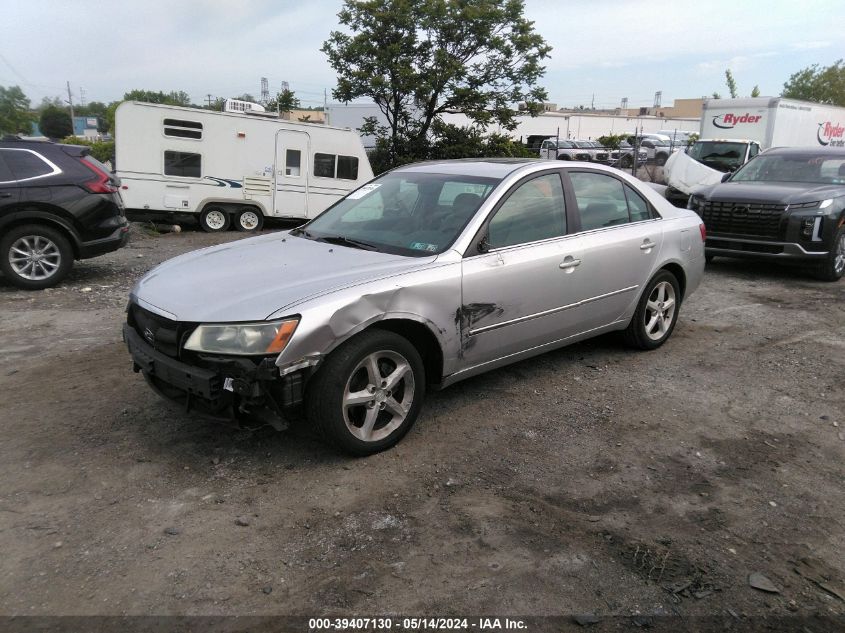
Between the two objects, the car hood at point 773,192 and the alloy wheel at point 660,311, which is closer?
the alloy wheel at point 660,311

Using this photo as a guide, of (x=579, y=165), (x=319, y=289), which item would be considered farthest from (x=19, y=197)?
(x=579, y=165)

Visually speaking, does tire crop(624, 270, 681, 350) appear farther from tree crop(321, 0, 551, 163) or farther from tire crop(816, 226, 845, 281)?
tree crop(321, 0, 551, 163)

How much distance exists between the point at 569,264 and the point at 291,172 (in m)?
11.1

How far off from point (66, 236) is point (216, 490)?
18.7 ft

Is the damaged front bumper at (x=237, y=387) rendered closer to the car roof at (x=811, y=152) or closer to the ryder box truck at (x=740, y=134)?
the car roof at (x=811, y=152)

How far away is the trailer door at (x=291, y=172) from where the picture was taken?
14297 mm

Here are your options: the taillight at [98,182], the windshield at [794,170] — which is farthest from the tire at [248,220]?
the windshield at [794,170]

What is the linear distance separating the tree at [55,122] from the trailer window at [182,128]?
43452mm

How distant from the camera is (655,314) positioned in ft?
18.3

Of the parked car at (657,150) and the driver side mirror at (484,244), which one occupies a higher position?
the parked car at (657,150)

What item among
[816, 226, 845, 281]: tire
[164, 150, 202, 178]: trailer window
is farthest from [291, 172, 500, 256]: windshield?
[164, 150, 202, 178]: trailer window

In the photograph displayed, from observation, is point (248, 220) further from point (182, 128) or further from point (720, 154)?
point (720, 154)

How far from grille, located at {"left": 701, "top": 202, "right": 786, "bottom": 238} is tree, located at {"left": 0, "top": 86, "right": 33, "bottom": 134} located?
41191mm

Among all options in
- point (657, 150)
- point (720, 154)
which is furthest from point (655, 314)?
point (657, 150)
